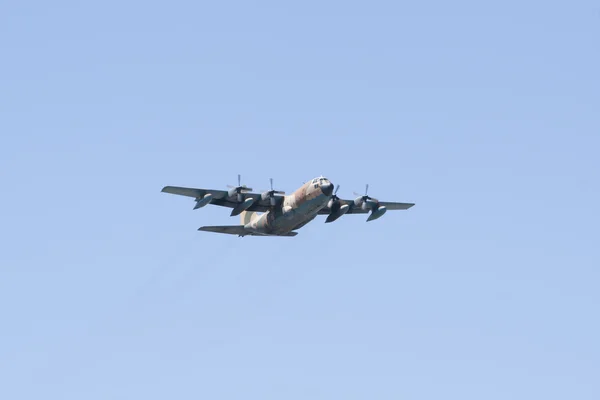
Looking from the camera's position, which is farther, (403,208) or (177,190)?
(403,208)

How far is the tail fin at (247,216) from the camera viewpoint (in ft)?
270

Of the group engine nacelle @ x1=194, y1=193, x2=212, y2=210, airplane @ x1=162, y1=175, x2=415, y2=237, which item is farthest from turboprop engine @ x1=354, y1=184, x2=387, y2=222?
engine nacelle @ x1=194, y1=193, x2=212, y2=210

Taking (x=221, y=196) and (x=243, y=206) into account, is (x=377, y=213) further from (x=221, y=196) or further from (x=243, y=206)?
(x=221, y=196)

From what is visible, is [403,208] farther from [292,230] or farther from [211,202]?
[211,202]

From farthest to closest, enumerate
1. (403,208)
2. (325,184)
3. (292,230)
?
1. (403,208)
2. (292,230)
3. (325,184)

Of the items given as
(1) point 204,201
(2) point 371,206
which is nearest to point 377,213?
(2) point 371,206

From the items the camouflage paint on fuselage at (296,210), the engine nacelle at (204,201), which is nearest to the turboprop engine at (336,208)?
the camouflage paint on fuselage at (296,210)

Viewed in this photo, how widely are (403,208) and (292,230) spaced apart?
A: 12076 mm

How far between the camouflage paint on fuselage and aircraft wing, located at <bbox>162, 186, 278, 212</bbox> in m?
0.93

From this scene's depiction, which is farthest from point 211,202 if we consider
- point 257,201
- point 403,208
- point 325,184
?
point 403,208

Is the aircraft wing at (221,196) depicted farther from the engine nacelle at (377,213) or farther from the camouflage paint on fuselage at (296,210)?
the engine nacelle at (377,213)

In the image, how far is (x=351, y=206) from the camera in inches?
3312

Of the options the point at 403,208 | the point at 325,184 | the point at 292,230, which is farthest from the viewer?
the point at 403,208

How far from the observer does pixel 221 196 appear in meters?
78.1
